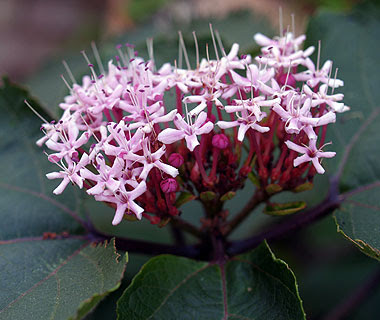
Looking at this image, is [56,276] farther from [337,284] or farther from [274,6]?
[274,6]

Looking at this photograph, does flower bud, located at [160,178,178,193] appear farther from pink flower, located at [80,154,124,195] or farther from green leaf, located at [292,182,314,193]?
green leaf, located at [292,182,314,193]

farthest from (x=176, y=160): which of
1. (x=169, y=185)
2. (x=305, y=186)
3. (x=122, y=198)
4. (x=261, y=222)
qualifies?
(x=261, y=222)

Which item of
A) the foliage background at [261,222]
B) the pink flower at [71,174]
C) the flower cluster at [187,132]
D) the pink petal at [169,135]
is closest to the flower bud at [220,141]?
the flower cluster at [187,132]

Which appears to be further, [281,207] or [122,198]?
[281,207]

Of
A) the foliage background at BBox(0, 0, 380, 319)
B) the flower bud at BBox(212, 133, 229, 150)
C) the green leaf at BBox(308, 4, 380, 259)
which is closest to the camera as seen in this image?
the flower bud at BBox(212, 133, 229, 150)

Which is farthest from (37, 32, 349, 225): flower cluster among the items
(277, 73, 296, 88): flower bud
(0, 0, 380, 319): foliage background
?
(0, 0, 380, 319): foliage background

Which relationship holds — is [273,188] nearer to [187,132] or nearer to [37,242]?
[187,132]
